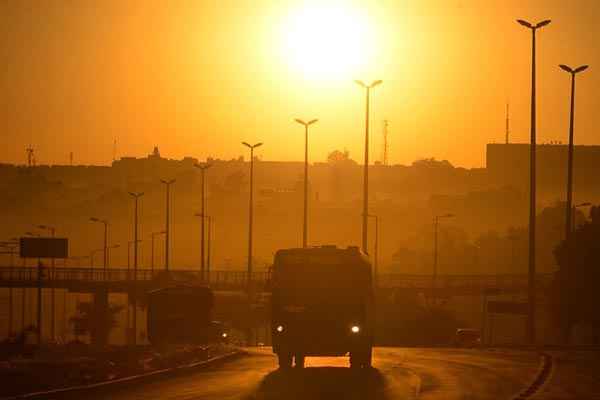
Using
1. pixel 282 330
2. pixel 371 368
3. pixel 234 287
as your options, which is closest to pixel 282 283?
pixel 282 330

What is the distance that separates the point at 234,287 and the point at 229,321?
12307 millimetres

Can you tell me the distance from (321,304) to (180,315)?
32.0 meters

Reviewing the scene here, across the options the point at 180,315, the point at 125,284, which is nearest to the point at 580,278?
the point at 180,315

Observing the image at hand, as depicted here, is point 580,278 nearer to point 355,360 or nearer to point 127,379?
point 355,360

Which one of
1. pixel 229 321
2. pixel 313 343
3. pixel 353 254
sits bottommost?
pixel 229 321

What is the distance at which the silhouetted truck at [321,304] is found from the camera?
4006 centimetres

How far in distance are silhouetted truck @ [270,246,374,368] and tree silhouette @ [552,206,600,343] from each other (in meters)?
49.6

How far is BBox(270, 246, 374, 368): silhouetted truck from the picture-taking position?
40062 mm

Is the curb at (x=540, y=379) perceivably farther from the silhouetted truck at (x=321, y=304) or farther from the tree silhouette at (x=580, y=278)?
the tree silhouette at (x=580, y=278)

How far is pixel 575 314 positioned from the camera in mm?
90875

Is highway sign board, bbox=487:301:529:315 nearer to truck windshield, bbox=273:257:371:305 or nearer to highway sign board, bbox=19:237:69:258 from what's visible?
highway sign board, bbox=19:237:69:258

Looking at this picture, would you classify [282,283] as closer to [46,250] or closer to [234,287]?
[46,250]

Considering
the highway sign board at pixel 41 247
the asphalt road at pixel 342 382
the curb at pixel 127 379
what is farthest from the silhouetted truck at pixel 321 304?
the highway sign board at pixel 41 247

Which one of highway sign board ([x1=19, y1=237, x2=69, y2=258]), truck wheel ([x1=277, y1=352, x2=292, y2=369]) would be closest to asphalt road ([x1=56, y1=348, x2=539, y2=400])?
truck wheel ([x1=277, y1=352, x2=292, y2=369])
